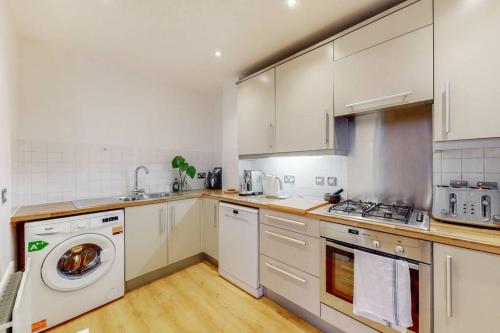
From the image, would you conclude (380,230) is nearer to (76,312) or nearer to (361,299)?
(361,299)

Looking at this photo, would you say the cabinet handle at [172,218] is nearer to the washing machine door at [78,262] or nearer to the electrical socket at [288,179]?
the washing machine door at [78,262]

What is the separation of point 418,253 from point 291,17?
1.80 metres

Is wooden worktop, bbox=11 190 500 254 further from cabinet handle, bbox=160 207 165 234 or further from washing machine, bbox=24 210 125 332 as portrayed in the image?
cabinet handle, bbox=160 207 165 234

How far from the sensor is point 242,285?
82.8 inches

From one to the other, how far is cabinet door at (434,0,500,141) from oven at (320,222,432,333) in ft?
2.24

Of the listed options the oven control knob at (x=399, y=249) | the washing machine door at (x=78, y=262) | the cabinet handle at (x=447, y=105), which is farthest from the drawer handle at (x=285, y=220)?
the washing machine door at (x=78, y=262)

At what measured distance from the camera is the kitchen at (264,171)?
1.17 meters

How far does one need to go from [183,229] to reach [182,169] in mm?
822

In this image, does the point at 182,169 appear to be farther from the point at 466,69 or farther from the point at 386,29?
the point at 466,69

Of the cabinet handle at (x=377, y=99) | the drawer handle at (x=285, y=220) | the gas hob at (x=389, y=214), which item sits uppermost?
the cabinet handle at (x=377, y=99)

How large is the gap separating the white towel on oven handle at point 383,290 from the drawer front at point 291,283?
1.04 feet

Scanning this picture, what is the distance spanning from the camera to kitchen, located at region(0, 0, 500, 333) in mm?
1167

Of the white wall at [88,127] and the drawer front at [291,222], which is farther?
the white wall at [88,127]

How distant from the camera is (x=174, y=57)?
88.9 inches
